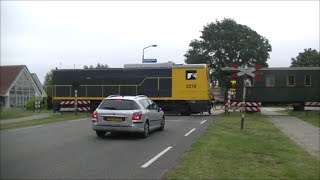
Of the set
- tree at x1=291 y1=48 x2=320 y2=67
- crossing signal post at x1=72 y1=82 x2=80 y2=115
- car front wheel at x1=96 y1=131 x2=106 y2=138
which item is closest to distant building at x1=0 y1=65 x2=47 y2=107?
car front wheel at x1=96 y1=131 x2=106 y2=138

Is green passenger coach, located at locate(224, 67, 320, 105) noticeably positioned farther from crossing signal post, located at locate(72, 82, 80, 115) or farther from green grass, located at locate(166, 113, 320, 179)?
green grass, located at locate(166, 113, 320, 179)

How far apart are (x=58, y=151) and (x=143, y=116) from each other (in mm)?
4757

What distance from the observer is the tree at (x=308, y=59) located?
89825mm

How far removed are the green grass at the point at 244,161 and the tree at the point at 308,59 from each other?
76.9m

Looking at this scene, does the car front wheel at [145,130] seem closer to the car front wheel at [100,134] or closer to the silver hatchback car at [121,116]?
the silver hatchback car at [121,116]

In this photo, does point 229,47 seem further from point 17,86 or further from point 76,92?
point 17,86

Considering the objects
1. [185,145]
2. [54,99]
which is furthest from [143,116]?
[54,99]

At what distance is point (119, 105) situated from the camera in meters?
17.0

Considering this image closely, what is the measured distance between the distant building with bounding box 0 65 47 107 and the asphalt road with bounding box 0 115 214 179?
1.42 ft

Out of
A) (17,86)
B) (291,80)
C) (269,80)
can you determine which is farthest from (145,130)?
(291,80)

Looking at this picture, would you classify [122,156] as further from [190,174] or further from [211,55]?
[211,55]

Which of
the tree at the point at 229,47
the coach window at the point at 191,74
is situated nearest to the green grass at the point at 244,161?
the coach window at the point at 191,74

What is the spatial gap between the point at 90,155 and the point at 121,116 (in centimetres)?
449

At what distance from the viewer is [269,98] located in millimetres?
36188
